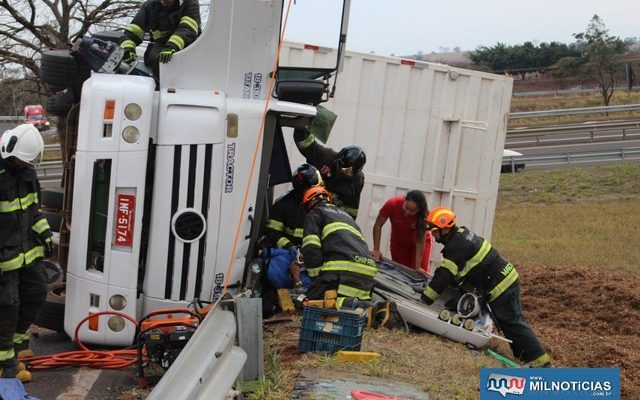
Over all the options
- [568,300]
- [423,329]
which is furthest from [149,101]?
[568,300]

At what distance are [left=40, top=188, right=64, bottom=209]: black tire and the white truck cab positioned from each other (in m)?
1.09

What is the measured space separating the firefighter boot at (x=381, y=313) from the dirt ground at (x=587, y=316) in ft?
5.96

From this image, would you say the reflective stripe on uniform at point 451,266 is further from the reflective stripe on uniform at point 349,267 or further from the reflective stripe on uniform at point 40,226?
the reflective stripe on uniform at point 40,226

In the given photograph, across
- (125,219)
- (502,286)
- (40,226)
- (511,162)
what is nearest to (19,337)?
(40,226)

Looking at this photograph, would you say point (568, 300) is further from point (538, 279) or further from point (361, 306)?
point (361, 306)

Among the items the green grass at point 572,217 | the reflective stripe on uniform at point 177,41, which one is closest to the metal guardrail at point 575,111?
the green grass at point 572,217

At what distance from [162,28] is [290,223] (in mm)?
2000

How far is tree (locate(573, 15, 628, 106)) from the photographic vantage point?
141 ft

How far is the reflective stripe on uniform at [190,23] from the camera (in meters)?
7.14

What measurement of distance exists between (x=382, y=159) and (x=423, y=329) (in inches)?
123

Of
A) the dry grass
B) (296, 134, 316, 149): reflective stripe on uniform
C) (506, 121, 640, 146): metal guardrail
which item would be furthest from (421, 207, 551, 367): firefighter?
the dry grass

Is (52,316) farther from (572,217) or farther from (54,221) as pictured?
(572,217)

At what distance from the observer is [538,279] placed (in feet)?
38.1

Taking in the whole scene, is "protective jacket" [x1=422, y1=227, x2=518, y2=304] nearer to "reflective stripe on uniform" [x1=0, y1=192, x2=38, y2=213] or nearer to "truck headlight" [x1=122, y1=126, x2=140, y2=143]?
"truck headlight" [x1=122, y1=126, x2=140, y2=143]
